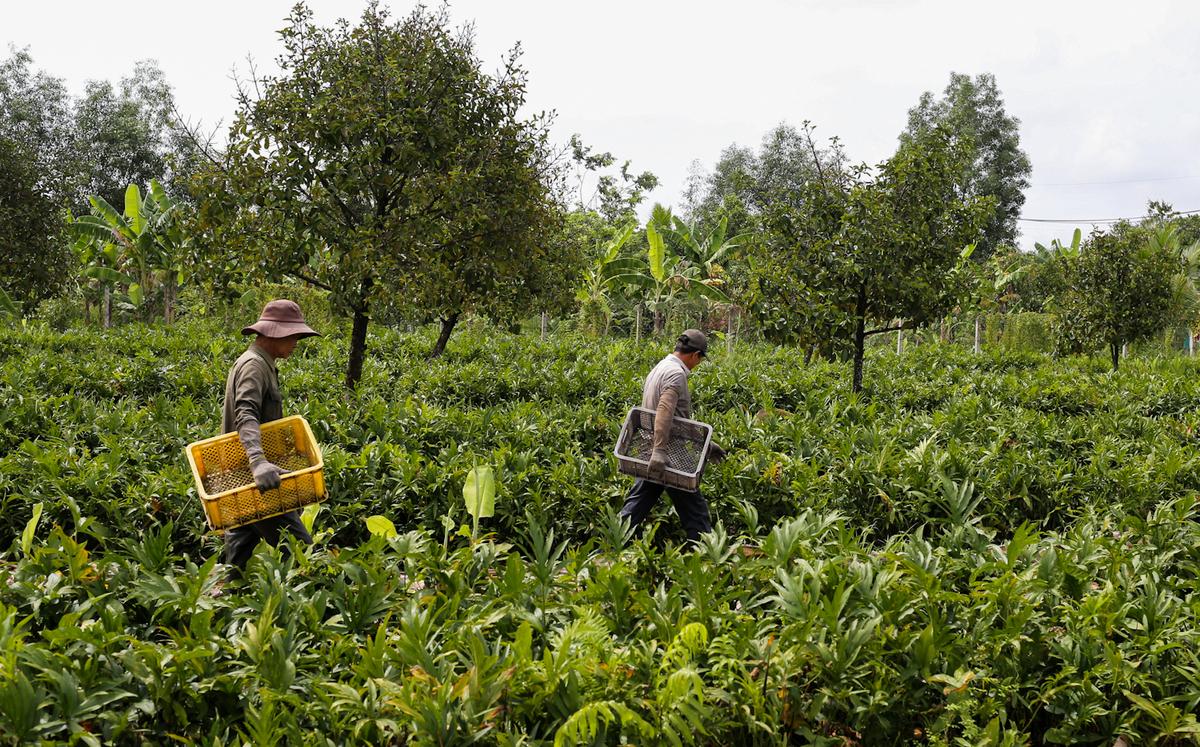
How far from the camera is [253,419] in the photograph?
486cm

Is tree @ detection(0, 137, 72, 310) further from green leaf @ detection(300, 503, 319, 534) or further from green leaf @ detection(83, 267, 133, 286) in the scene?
green leaf @ detection(300, 503, 319, 534)

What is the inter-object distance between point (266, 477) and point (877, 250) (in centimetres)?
867

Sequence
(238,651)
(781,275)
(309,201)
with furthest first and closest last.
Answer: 1. (781,275)
2. (309,201)
3. (238,651)

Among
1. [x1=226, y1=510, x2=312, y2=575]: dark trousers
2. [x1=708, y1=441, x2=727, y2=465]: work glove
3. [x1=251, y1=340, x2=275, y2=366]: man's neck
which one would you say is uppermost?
[x1=251, y1=340, x2=275, y2=366]: man's neck

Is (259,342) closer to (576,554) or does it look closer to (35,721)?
(576,554)

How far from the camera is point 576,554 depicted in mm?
4141

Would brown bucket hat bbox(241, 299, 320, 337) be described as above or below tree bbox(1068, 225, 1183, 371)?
below

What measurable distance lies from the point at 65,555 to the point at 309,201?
6459 mm

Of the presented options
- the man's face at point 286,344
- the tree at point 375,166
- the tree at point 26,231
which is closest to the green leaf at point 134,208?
the tree at point 26,231

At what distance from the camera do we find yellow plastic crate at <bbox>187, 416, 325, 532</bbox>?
4.61m

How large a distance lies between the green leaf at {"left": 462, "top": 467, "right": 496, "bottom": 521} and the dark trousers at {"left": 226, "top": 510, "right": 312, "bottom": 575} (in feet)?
3.37

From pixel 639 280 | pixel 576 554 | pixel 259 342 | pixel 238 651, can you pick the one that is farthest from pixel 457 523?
pixel 639 280

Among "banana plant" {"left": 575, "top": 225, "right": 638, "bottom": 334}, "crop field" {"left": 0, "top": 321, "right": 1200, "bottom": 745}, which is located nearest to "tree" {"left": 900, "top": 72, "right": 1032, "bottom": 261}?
"banana plant" {"left": 575, "top": 225, "right": 638, "bottom": 334}

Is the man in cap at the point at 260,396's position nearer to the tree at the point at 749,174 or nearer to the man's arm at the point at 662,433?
the man's arm at the point at 662,433
